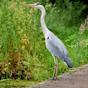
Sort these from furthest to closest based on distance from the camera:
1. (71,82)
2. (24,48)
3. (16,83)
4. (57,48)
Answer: (24,48) → (16,83) → (57,48) → (71,82)

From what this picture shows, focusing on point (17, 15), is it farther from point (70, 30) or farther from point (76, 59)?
point (70, 30)

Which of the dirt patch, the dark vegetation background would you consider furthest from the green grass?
the dirt patch

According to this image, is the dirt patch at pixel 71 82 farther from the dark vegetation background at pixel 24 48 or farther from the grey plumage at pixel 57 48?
the dark vegetation background at pixel 24 48

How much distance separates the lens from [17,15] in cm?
1378

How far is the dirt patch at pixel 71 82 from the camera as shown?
35.0 feet

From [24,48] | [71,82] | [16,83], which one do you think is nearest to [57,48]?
[71,82]

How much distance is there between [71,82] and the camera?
11016 mm

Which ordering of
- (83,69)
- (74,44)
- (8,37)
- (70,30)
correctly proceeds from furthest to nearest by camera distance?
(70,30)
(74,44)
(8,37)
(83,69)

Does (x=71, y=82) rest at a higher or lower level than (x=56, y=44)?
lower

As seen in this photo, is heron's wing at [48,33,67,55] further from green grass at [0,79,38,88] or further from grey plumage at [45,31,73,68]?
green grass at [0,79,38,88]

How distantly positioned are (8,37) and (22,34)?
1.24 feet

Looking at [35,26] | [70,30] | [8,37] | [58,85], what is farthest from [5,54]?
[70,30]

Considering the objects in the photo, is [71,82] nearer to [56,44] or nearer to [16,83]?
[56,44]

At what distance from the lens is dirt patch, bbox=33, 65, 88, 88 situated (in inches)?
420
